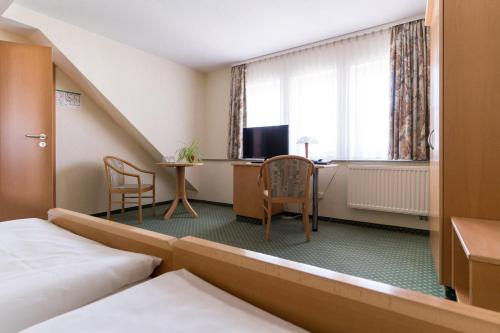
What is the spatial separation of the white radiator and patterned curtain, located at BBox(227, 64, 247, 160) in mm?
1781

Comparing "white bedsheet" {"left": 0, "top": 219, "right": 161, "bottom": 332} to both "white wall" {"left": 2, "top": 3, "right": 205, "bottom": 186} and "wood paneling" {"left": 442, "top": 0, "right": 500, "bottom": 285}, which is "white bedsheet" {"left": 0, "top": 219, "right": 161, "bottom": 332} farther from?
"white wall" {"left": 2, "top": 3, "right": 205, "bottom": 186}

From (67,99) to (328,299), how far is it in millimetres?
3801

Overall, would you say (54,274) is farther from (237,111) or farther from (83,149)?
(237,111)

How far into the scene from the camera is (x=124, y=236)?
87 centimetres

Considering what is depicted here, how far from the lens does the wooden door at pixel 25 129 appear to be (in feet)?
7.67

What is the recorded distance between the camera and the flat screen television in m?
3.39

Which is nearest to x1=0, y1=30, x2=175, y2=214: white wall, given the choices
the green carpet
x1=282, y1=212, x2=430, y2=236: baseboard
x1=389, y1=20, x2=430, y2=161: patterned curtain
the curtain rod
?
the green carpet

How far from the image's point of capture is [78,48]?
2.96 m

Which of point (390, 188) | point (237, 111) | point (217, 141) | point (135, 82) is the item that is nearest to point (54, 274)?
point (390, 188)

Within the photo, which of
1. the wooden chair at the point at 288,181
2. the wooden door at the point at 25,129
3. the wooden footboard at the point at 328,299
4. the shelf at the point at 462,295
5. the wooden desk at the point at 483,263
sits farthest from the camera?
the wooden chair at the point at 288,181

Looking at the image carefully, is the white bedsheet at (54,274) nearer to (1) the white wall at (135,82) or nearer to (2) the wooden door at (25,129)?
(2) the wooden door at (25,129)

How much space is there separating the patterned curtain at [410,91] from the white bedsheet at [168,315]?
9.35ft

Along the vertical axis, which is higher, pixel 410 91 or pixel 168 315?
pixel 410 91

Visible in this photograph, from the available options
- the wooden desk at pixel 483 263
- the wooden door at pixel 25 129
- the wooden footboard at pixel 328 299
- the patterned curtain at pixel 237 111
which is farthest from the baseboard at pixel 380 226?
the wooden door at pixel 25 129
